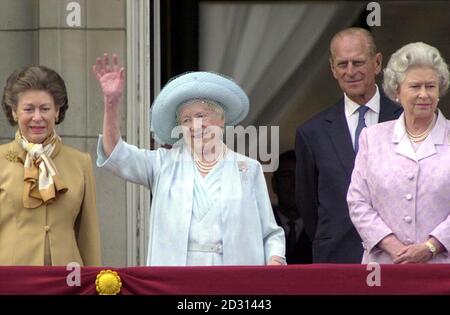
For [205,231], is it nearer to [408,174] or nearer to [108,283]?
[108,283]

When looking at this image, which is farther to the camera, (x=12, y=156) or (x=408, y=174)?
(x=12, y=156)

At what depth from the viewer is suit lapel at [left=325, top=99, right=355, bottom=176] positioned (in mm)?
8156

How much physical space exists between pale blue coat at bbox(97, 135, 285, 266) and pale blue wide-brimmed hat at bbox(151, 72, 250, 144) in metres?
0.13

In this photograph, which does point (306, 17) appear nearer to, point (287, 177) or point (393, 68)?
point (287, 177)

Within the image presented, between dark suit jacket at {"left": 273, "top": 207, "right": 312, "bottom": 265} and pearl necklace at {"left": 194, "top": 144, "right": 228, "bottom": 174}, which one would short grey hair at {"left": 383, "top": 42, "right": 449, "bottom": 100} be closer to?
pearl necklace at {"left": 194, "top": 144, "right": 228, "bottom": 174}

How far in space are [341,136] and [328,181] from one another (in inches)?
9.8

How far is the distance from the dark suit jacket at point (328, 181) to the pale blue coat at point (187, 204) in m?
0.62

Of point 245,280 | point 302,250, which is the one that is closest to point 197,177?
point 245,280

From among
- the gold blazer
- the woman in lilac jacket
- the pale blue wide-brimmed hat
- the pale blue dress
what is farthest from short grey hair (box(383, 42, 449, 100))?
the gold blazer

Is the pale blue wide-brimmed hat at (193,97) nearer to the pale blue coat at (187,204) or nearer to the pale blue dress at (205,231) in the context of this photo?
the pale blue coat at (187,204)

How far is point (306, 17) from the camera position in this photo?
32.7ft

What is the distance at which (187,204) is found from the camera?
7.52 metres
